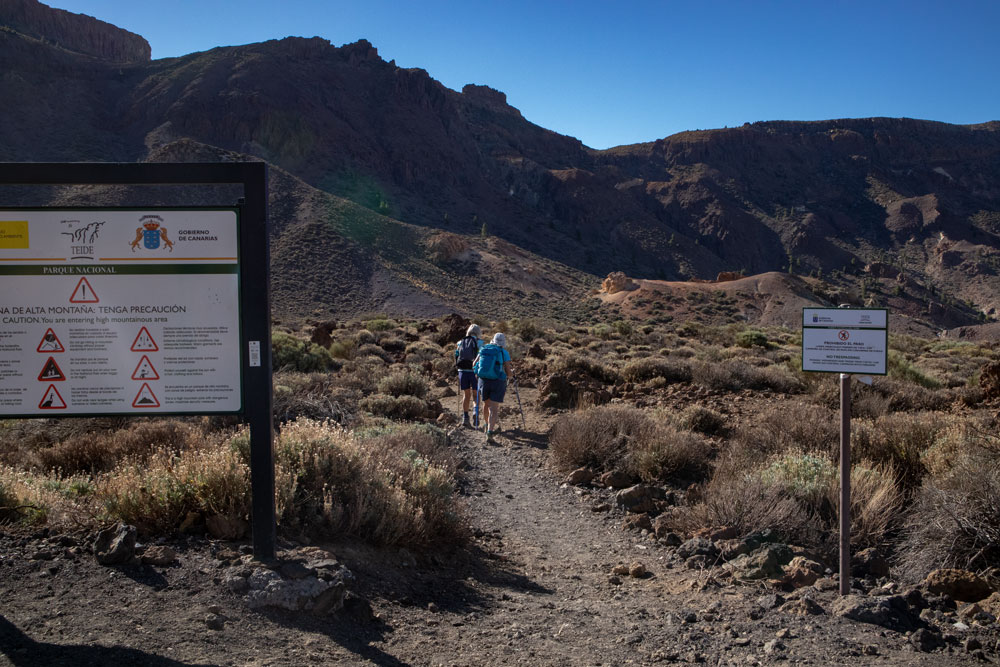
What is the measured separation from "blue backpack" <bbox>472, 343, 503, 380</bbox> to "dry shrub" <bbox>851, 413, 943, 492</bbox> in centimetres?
488

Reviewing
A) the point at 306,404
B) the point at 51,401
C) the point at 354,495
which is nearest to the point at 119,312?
the point at 51,401

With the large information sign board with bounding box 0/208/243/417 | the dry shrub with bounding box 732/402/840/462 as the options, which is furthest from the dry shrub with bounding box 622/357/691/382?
the large information sign board with bounding box 0/208/243/417

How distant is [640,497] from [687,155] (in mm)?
105504

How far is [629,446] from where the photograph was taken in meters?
8.03

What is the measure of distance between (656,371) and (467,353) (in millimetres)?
5075

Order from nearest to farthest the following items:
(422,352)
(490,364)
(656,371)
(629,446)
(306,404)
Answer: (629,446), (306,404), (490,364), (656,371), (422,352)

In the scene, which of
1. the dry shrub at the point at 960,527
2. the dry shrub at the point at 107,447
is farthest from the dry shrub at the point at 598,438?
the dry shrub at the point at 107,447

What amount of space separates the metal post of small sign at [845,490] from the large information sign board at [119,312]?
378cm

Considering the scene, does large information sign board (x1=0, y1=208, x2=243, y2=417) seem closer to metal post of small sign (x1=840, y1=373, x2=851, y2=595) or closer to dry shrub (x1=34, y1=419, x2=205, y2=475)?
dry shrub (x1=34, y1=419, x2=205, y2=475)

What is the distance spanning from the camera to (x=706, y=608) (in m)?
4.25

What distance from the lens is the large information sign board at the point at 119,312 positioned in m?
4.09

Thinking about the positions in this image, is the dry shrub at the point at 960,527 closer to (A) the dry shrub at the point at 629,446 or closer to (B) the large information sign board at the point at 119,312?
(A) the dry shrub at the point at 629,446

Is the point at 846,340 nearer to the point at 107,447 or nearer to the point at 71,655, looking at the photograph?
the point at 71,655

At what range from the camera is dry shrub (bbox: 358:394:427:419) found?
11.2m
